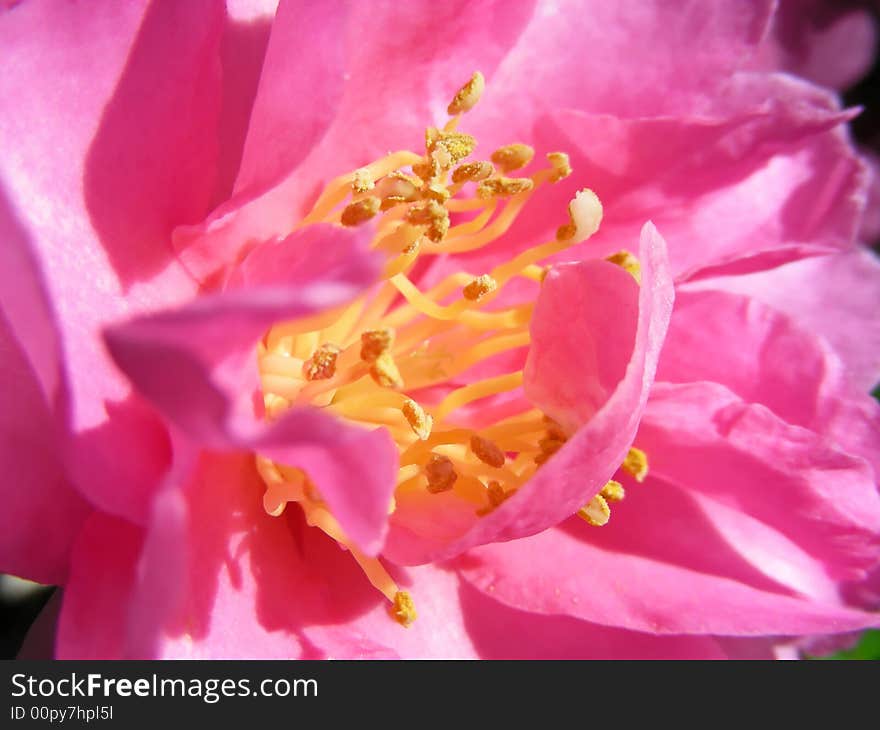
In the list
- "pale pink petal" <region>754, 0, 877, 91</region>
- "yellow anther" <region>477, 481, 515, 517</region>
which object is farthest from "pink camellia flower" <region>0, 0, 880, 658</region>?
"pale pink petal" <region>754, 0, 877, 91</region>

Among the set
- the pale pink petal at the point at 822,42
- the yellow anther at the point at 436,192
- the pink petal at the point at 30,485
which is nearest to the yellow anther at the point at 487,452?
the yellow anther at the point at 436,192

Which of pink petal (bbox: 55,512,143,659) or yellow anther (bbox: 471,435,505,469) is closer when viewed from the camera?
pink petal (bbox: 55,512,143,659)

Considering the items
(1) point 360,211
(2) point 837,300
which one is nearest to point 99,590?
(1) point 360,211

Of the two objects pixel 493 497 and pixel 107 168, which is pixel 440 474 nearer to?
pixel 493 497

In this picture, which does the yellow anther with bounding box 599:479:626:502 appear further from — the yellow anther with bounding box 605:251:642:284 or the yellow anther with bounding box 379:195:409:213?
the yellow anther with bounding box 379:195:409:213

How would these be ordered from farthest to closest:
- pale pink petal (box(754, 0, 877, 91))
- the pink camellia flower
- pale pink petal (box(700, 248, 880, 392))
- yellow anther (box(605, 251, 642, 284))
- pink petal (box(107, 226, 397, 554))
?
pale pink petal (box(754, 0, 877, 91)) < pale pink petal (box(700, 248, 880, 392)) < yellow anther (box(605, 251, 642, 284)) < the pink camellia flower < pink petal (box(107, 226, 397, 554))

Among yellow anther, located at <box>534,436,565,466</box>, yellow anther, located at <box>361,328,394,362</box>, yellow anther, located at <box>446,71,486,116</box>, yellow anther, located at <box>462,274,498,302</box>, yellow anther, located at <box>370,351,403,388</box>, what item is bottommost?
yellow anther, located at <box>534,436,565,466</box>

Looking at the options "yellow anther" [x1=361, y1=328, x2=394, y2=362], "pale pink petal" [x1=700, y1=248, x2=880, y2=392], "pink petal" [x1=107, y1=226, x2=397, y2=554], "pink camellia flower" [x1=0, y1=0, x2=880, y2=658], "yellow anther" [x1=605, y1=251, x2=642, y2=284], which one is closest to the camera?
"pink petal" [x1=107, y1=226, x2=397, y2=554]

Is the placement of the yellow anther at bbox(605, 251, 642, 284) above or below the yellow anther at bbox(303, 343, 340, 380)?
above
